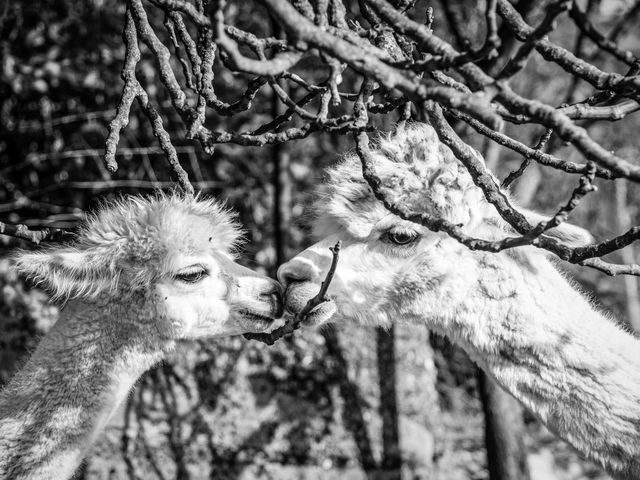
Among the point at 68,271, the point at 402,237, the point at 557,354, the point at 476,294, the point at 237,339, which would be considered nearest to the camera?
the point at 557,354

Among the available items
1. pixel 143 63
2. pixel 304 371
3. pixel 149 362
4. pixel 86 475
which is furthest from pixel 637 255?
pixel 149 362

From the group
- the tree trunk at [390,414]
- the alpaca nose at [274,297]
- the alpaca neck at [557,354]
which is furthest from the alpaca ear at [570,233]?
the tree trunk at [390,414]

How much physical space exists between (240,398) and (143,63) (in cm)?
364

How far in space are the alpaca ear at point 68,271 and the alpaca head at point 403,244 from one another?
36.1 inches

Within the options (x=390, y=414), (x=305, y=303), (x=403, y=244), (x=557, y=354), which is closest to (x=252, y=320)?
(x=305, y=303)

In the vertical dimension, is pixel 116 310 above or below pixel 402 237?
below

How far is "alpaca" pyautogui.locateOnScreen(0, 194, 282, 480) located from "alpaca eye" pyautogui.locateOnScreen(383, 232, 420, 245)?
0.64 m

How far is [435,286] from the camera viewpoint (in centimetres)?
310

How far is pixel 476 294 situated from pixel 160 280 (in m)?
1.56

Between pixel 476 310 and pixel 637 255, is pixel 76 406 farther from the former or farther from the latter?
pixel 637 255

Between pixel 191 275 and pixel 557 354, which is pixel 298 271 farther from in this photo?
pixel 557 354

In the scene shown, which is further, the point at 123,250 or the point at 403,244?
the point at 123,250

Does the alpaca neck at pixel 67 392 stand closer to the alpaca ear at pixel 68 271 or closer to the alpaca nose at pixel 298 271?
the alpaca ear at pixel 68 271

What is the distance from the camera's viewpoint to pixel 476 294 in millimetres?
3033
